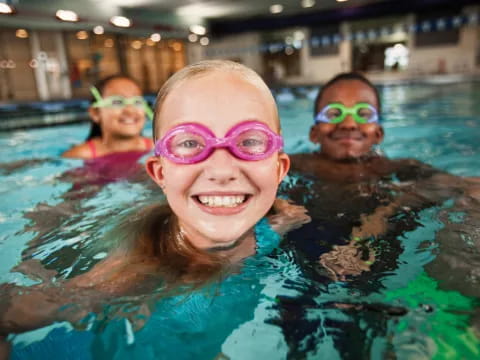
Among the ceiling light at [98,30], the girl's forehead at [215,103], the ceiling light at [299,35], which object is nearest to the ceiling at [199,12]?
the ceiling light at [98,30]

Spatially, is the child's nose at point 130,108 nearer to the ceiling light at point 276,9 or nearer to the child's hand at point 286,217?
the child's hand at point 286,217

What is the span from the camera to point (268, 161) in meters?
1.79

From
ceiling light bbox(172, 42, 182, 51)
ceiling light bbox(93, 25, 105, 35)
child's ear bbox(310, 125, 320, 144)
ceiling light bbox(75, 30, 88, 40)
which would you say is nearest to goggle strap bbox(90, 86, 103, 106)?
child's ear bbox(310, 125, 320, 144)

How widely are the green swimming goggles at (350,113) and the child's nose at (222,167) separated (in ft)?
7.28

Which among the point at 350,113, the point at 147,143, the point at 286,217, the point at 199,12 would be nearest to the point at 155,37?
the point at 199,12

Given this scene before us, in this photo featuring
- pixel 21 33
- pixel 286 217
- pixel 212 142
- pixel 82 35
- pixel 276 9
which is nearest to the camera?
pixel 212 142

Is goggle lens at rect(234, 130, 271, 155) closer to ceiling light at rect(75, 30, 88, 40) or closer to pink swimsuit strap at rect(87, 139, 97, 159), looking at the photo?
pink swimsuit strap at rect(87, 139, 97, 159)

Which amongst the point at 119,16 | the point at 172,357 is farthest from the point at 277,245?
the point at 119,16

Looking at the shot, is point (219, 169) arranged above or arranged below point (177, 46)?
below

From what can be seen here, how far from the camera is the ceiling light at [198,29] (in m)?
25.2

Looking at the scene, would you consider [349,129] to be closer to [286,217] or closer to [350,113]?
[350,113]

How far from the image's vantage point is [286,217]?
2686 millimetres

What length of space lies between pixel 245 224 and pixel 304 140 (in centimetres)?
541

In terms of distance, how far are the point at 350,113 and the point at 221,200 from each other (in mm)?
A: 2270
